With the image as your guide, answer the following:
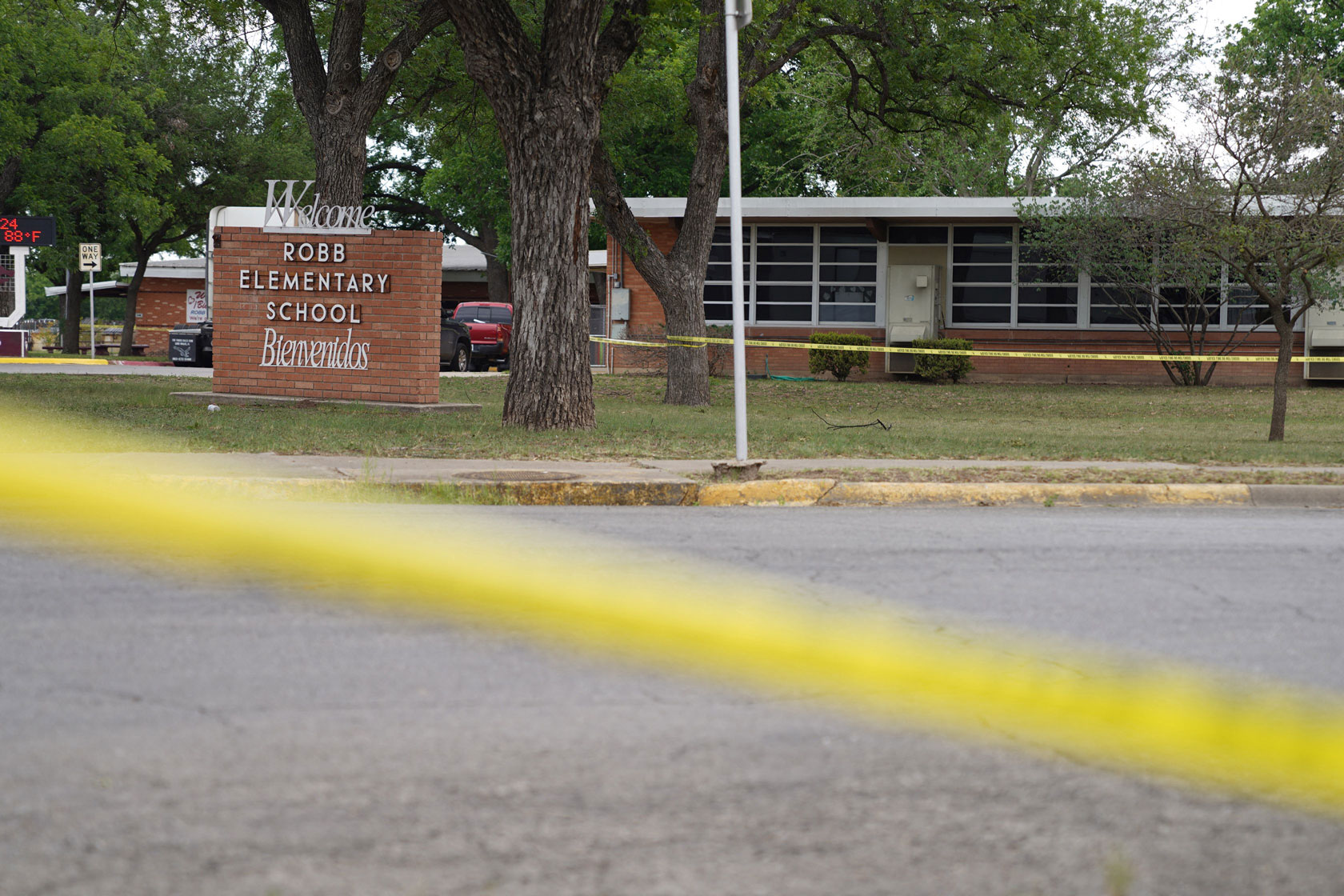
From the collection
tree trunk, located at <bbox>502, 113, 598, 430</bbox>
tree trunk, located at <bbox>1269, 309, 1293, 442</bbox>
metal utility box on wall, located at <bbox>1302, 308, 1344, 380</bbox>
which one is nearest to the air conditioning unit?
metal utility box on wall, located at <bbox>1302, 308, 1344, 380</bbox>

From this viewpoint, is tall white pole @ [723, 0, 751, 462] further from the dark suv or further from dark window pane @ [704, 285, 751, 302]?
the dark suv

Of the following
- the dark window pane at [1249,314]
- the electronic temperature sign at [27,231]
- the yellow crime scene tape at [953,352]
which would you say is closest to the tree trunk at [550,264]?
the yellow crime scene tape at [953,352]

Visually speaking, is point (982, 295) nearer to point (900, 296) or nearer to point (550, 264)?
point (900, 296)

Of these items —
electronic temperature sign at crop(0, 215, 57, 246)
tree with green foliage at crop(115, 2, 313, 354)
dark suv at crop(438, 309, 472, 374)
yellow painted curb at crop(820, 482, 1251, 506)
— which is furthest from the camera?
tree with green foliage at crop(115, 2, 313, 354)

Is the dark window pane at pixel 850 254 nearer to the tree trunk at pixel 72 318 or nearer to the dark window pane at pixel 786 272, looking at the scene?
the dark window pane at pixel 786 272

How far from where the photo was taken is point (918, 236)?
30.4 m

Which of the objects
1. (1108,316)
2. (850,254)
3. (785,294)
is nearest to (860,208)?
(850,254)

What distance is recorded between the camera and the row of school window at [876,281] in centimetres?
2991

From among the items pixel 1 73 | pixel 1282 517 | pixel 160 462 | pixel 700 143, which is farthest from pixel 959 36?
pixel 1 73

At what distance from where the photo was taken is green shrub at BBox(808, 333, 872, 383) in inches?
1113

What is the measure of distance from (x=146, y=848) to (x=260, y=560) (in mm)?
3733

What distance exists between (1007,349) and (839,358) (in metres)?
4.16

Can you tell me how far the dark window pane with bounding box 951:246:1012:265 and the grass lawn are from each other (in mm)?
4995

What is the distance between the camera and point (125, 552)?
6973 millimetres
